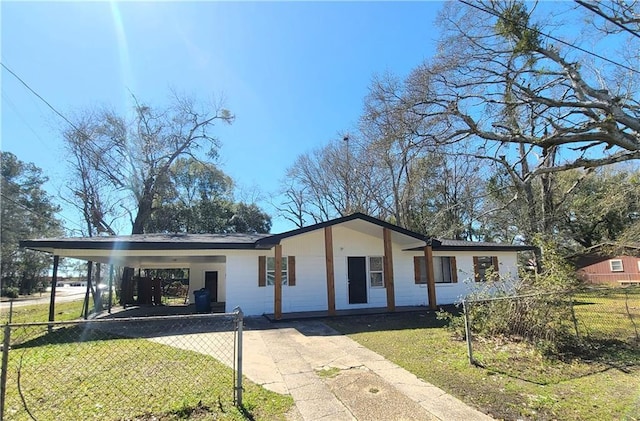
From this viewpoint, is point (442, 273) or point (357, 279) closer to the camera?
point (357, 279)

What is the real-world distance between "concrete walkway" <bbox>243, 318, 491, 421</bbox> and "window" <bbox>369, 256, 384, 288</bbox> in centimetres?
576

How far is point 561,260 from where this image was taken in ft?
22.8

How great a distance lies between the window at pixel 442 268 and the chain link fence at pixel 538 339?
6.68 meters

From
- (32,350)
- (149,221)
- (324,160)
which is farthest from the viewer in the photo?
(324,160)

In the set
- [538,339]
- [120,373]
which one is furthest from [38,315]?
[538,339]

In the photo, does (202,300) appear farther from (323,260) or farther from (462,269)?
(462,269)

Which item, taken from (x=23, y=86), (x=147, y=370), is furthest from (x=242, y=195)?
(x=147, y=370)

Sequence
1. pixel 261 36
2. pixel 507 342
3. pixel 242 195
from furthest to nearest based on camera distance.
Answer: pixel 242 195 < pixel 261 36 < pixel 507 342

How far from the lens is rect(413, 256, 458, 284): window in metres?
14.2

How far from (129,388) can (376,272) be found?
10042mm

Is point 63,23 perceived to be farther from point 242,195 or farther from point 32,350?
point 242,195

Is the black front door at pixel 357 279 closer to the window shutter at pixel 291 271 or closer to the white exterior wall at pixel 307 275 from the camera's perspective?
the white exterior wall at pixel 307 275

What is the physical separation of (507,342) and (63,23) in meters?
12.3

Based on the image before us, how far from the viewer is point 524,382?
4832 mm
